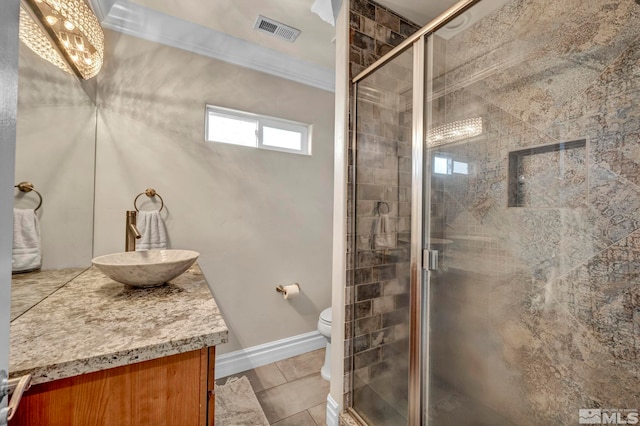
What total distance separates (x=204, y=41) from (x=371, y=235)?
5.98 feet

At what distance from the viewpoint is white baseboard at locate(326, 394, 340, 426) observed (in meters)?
1.50

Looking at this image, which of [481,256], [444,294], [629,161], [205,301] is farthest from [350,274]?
[629,161]

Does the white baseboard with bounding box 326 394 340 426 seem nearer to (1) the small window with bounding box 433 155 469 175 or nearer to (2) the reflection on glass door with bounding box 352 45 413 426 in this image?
(2) the reflection on glass door with bounding box 352 45 413 426

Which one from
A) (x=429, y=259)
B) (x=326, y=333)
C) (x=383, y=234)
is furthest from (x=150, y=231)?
(x=429, y=259)

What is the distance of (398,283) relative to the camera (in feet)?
4.83

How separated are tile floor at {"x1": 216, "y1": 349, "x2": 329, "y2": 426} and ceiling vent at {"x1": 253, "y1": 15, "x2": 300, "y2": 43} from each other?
2.54 metres

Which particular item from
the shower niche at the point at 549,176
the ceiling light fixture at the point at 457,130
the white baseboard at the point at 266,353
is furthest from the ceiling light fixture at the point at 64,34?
the shower niche at the point at 549,176

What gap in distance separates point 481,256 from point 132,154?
7.22 ft

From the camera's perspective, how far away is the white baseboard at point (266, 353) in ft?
6.40

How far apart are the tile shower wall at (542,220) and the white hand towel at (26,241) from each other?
168 centimetres

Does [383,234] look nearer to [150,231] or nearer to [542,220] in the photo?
[542,220]

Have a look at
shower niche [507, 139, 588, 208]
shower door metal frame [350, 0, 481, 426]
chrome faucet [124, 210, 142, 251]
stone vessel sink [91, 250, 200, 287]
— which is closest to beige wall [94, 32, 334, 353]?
chrome faucet [124, 210, 142, 251]

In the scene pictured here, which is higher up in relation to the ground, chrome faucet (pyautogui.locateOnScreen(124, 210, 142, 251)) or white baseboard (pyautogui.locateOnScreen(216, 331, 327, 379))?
chrome faucet (pyautogui.locateOnScreen(124, 210, 142, 251))

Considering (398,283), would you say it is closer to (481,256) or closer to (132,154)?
(481,256)
